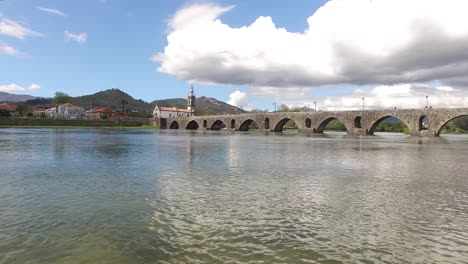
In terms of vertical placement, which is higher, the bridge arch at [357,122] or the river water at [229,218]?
the bridge arch at [357,122]

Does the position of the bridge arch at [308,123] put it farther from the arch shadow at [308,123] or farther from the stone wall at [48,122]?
the stone wall at [48,122]

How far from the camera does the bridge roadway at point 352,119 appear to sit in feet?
214

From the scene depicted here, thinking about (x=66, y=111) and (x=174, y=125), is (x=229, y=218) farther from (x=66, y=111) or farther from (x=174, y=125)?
(x=66, y=111)

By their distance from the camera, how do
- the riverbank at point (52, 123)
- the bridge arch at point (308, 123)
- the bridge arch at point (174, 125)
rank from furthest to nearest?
1. the bridge arch at point (174, 125)
2. the riverbank at point (52, 123)
3. the bridge arch at point (308, 123)

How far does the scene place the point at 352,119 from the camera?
81.2 meters

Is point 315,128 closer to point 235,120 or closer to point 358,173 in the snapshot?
point 235,120

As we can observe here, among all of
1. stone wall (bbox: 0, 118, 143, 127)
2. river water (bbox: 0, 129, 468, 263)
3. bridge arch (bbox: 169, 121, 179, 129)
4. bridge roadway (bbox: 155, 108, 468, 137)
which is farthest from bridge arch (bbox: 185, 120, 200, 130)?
river water (bbox: 0, 129, 468, 263)

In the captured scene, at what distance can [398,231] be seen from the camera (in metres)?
7.78

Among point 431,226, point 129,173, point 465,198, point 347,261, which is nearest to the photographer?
point 347,261

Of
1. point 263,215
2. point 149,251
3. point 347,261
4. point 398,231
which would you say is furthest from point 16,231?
point 398,231

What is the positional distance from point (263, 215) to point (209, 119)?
124 metres

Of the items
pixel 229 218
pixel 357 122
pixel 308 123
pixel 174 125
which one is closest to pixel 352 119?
pixel 357 122

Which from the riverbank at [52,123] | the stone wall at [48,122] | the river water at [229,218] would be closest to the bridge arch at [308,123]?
the riverbank at [52,123]

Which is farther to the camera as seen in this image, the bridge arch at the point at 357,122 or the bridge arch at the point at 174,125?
the bridge arch at the point at 174,125
